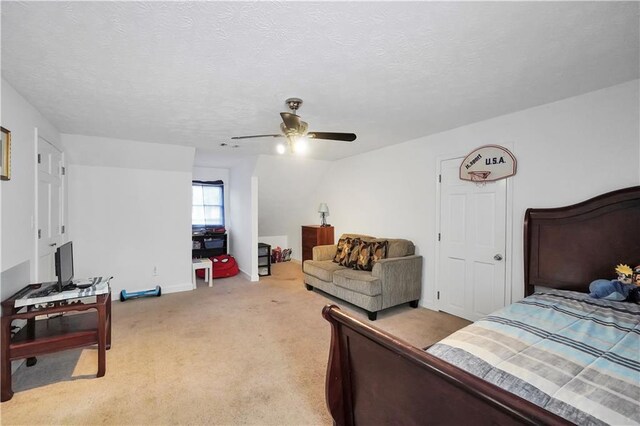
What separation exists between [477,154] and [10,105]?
4348mm

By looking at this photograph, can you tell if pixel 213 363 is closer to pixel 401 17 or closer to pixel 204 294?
pixel 204 294

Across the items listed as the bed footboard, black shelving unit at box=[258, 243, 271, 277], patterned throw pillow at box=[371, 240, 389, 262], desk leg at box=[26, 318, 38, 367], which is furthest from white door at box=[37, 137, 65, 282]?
patterned throw pillow at box=[371, 240, 389, 262]

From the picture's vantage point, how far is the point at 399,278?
371 centimetres

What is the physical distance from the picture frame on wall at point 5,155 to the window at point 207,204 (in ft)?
13.5

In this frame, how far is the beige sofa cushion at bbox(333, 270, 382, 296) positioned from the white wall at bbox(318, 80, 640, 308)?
863mm

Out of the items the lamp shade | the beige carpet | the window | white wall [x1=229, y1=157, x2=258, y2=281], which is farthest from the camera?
the window

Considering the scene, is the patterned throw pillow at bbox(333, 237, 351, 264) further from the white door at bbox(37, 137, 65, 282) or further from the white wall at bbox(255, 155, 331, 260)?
the white door at bbox(37, 137, 65, 282)

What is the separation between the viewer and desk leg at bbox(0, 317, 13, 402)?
206 centimetres

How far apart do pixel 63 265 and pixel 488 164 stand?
4.24m

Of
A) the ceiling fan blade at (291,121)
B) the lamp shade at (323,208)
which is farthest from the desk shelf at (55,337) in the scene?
the lamp shade at (323,208)

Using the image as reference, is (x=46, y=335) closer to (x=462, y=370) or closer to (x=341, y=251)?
(x=462, y=370)

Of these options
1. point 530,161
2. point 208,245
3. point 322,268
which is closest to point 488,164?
point 530,161

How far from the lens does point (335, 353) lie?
165cm

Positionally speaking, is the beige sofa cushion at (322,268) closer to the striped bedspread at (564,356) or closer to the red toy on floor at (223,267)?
the red toy on floor at (223,267)
